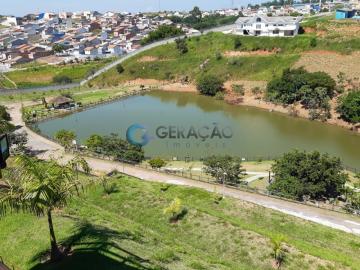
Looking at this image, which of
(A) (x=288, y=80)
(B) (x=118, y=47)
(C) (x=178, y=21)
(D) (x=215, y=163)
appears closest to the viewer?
(D) (x=215, y=163)

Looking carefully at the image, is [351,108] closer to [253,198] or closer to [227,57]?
[253,198]

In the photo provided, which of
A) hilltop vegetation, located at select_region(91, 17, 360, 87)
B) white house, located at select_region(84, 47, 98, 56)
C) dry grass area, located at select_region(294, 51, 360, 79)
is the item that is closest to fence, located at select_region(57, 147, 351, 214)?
dry grass area, located at select_region(294, 51, 360, 79)

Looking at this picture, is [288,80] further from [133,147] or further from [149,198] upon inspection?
[149,198]

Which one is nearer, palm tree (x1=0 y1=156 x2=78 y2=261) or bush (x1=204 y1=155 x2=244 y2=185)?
palm tree (x1=0 y1=156 x2=78 y2=261)

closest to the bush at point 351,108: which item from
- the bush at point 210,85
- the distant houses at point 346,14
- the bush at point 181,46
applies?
the bush at point 210,85

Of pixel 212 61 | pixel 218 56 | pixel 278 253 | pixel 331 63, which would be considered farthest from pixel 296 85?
pixel 278 253

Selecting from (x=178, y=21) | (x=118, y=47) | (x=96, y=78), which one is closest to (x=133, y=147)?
(x=96, y=78)

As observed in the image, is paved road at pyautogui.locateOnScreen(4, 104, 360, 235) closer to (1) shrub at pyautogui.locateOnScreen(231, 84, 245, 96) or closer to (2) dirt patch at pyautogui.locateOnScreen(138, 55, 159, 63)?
(1) shrub at pyautogui.locateOnScreen(231, 84, 245, 96)
